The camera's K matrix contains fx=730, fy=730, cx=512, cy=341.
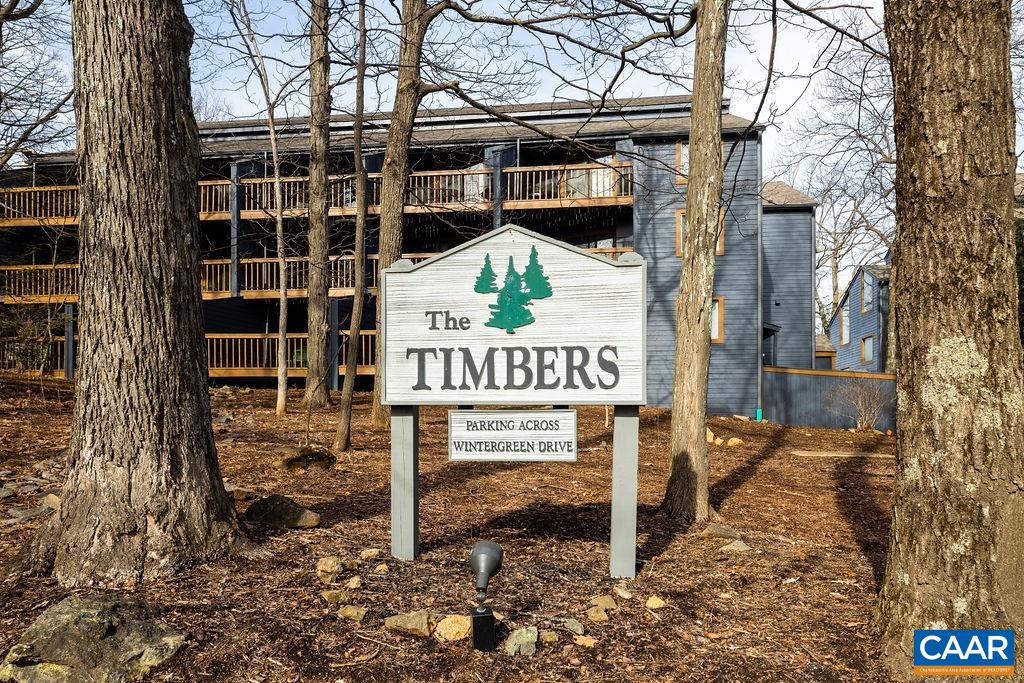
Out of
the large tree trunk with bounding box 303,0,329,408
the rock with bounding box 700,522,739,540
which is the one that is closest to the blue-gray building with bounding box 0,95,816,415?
the large tree trunk with bounding box 303,0,329,408

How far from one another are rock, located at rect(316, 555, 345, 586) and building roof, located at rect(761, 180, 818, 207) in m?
19.5

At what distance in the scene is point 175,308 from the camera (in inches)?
187

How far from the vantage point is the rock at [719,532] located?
6.39 m

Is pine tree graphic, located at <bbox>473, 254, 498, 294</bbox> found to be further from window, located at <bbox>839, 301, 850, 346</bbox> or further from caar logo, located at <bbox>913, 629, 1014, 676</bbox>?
window, located at <bbox>839, 301, 850, 346</bbox>

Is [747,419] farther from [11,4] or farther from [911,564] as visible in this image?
[11,4]

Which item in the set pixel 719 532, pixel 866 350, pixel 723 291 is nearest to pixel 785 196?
pixel 723 291

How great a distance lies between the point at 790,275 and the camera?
74.1 feet

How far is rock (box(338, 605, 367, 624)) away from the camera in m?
4.12

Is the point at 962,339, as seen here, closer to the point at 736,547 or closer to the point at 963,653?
the point at 963,653

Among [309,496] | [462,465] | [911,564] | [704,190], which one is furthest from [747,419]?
[911,564]

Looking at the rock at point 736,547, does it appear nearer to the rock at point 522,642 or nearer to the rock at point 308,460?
the rock at point 522,642

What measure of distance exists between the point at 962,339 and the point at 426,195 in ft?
59.2

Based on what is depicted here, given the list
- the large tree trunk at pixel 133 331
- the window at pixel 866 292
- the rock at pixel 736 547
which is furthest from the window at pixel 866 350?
the large tree trunk at pixel 133 331

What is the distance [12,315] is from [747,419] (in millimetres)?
16710
